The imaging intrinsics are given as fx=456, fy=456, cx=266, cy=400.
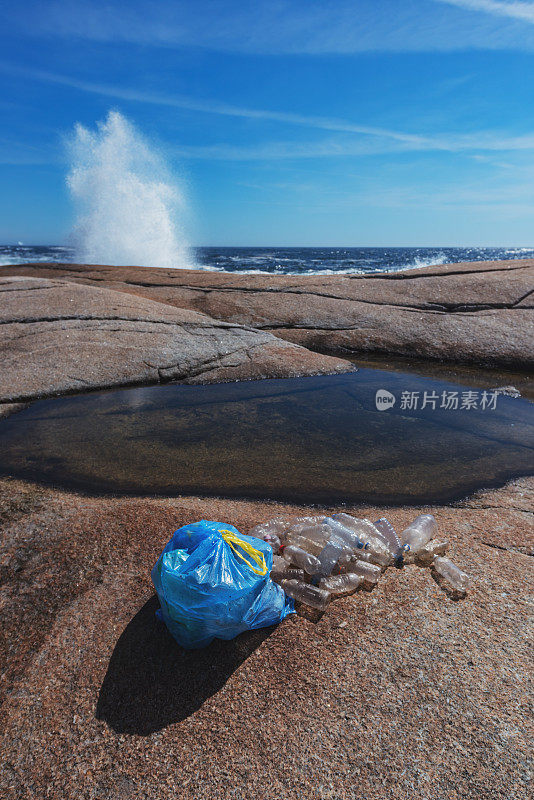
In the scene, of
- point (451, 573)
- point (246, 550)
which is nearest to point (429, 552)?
point (451, 573)

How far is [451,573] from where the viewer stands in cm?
243

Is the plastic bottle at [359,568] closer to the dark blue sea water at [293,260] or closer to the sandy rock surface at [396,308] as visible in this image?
the sandy rock surface at [396,308]

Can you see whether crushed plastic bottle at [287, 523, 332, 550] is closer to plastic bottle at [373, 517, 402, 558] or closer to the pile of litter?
the pile of litter

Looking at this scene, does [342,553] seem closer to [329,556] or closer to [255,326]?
[329,556]

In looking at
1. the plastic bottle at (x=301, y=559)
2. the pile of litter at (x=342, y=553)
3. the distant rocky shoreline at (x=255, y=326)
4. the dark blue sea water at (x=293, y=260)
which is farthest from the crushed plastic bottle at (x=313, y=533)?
the dark blue sea water at (x=293, y=260)

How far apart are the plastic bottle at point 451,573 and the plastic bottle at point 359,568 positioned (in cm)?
33

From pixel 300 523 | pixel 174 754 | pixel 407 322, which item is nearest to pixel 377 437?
pixel 300 523

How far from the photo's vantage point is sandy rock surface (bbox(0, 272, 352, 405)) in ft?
19.9

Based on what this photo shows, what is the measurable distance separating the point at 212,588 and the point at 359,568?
959 mm

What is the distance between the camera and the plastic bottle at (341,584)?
2.30 m

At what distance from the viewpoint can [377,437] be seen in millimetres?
4566

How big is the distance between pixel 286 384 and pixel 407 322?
3396 millimetres

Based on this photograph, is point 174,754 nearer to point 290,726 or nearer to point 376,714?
point 290,726

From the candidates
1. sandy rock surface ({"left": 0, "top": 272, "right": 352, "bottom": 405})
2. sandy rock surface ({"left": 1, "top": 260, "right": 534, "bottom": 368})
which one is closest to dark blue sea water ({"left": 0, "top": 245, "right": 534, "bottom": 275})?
sandy rock surface ({"left": 1, "top": 260, "right": 534, "bottom": 368})
